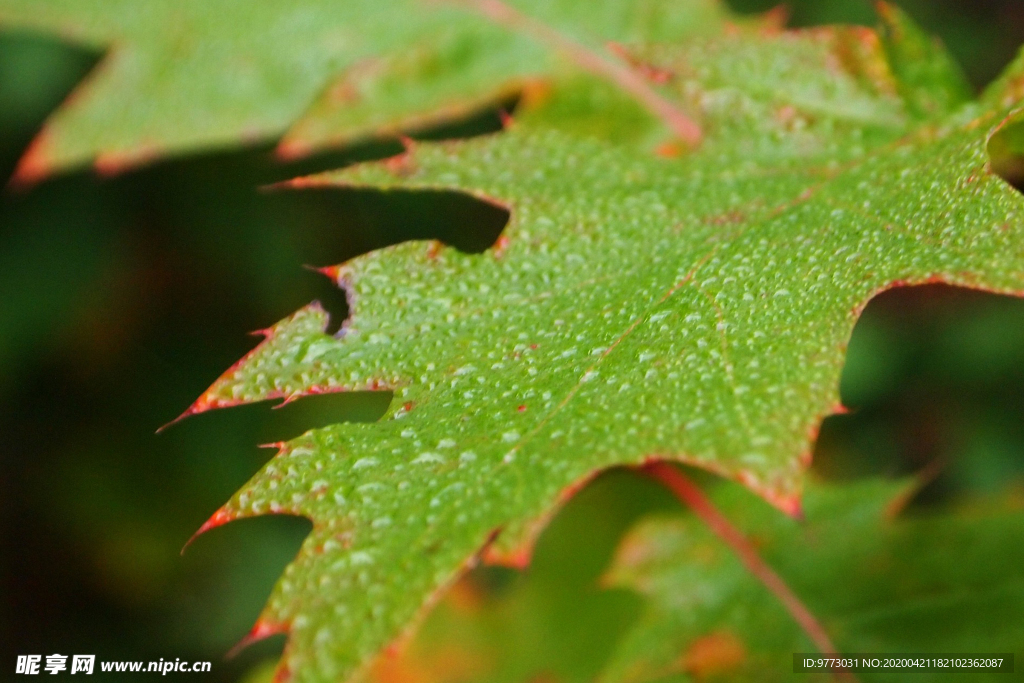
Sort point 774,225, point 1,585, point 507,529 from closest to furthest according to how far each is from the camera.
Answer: point 507,529 < point 774,225 < point 1,585

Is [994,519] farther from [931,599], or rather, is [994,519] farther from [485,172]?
[485,172]

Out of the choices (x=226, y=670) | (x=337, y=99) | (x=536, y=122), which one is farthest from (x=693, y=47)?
(x=226, y=670)

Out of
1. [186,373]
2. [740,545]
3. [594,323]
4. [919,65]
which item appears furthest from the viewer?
[186,373]

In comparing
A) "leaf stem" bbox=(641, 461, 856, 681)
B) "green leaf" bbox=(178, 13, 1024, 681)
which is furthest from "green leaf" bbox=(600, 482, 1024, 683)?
"green leaf" bbox=(178, 13, 1024, 681)

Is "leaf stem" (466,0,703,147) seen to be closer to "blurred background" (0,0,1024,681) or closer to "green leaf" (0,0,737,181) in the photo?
"green leaf" (0,0,737,181)

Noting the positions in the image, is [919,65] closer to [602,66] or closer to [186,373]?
[602,66]

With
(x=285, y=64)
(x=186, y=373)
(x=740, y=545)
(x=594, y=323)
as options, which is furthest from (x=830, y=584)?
(x=186, y=373)
